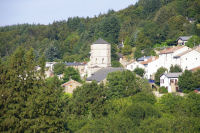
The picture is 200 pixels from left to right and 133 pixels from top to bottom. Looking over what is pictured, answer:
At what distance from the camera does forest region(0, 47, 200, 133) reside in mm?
19625

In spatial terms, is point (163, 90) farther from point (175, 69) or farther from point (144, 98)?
point (144, 98)

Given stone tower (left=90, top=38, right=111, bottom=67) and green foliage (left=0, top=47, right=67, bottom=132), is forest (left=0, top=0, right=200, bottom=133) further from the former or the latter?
stone tower (left=90, top=38, right=111, bottom=67)

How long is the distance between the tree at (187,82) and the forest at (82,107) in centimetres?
392

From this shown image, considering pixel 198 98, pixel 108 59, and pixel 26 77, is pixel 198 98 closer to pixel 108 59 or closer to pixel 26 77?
pixel 26 77

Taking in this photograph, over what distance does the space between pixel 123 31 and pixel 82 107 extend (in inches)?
2086

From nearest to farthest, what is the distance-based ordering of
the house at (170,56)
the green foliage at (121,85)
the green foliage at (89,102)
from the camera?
the green foliage at (89,102) → the green foliage at (121,85) → the house at (170,56)

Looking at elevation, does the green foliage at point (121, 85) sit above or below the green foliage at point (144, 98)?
above

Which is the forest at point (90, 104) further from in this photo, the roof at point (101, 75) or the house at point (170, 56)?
the house at point (170, 56)

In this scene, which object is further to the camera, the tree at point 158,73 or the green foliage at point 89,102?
the tree at point 158,73

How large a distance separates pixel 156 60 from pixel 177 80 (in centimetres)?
895

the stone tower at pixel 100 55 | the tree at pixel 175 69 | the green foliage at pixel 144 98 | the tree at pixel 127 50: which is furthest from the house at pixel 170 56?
the tree at pixel 127 50

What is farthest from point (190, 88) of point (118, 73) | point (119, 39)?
point (119, 39)

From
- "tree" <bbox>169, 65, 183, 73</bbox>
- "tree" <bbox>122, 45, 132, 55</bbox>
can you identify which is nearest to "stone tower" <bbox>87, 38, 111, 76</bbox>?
"tree" <bbox>122, 45, 132, 55</bbox>

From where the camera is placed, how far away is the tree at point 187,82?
1437 inches
